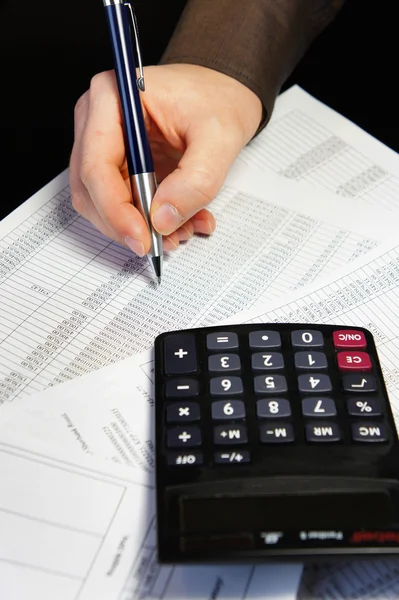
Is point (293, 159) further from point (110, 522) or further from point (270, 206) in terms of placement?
point (110, 522)

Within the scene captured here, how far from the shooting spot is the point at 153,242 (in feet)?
1.41

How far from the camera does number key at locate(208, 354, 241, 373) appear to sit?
0.36 m

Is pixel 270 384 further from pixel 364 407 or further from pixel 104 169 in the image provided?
pixel 104 169

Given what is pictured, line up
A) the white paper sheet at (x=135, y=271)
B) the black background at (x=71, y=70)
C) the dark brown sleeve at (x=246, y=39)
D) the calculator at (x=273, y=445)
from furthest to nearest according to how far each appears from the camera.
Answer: the black background at (x=71, y=70) → the dark brown sleeve at (x=246, y=39) → the white paper sheet at (x=135, y=271) → the calculator at (x=273, y=445)

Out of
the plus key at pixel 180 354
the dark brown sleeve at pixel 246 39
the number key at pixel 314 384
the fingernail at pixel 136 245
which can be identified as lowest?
the number key at pixel 314 384

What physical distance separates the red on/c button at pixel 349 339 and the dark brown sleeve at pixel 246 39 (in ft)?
0.74

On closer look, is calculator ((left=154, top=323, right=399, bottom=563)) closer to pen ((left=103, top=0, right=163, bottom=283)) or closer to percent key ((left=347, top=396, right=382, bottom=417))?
percent key ((left=347, top=396, right=382, bottom=417))

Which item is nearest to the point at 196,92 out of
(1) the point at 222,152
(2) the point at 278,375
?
(1) the point at 222,152

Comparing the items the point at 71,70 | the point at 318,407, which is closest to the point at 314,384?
the point at 318,407

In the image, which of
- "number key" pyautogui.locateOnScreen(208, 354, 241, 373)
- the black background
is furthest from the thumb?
the black background

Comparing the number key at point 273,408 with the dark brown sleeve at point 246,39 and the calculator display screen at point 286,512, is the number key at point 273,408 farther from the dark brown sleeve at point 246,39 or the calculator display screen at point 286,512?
the dark brown sleeve at point 246,39

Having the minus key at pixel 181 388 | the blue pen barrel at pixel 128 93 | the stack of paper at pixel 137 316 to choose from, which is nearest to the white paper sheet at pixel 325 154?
the stack of paper at pixel 137 316

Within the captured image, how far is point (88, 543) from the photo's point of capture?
1.03 feet

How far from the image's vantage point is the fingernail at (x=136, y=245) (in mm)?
422
